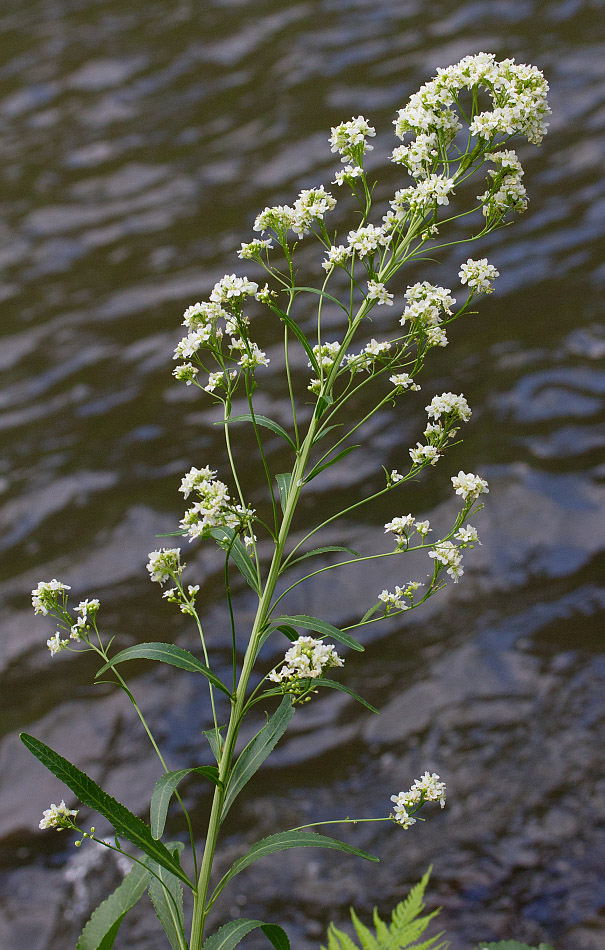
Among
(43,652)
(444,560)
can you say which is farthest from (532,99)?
(43,652)

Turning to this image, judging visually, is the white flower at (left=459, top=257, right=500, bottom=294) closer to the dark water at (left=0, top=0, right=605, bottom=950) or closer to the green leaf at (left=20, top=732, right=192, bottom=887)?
the green leaf at (left=20, top=732, right=192, bottom=887)

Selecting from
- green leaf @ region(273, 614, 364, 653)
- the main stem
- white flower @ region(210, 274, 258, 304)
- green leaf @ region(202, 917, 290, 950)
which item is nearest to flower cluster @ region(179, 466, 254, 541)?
the main stem

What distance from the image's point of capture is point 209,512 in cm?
192

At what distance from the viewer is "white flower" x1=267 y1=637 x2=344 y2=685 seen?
1.90 meters

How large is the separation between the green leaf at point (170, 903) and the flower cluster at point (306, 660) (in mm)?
489

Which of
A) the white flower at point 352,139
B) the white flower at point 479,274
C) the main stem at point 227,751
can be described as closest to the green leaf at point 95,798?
the main stem at point 227,751

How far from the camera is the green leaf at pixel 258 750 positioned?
2105 millimetres

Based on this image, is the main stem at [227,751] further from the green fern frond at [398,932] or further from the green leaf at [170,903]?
the green fern frond at [398,932]

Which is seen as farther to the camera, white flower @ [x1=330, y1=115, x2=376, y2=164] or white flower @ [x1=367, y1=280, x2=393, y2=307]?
white flower @ [x1=330, y1=115, x2=376, y2=164]

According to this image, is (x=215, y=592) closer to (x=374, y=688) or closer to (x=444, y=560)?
(x=374, y=688)

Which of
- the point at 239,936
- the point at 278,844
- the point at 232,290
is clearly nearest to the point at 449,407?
the point at 232,290

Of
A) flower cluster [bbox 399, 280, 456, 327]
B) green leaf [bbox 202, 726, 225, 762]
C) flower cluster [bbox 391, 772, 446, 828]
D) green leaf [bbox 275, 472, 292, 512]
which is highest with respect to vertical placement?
flower cluster [bbox 399, 280, 456, 327]

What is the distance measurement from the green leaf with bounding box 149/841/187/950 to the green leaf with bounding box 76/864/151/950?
0.11ft

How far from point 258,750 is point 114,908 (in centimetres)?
57
